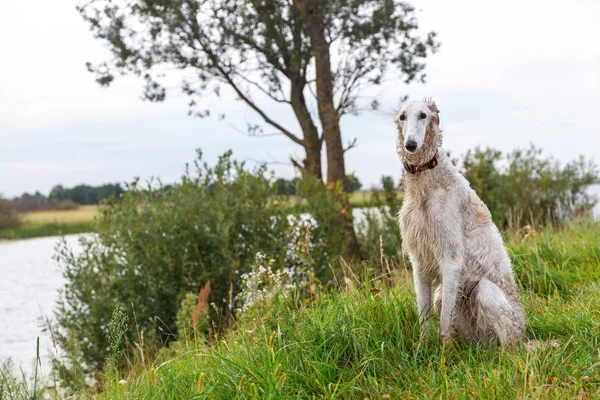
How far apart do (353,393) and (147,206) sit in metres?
6.45

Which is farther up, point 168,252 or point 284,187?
point 284,187

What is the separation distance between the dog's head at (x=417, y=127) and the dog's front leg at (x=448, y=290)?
2.58ft

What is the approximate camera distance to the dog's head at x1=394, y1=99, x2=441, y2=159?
12.5 feet

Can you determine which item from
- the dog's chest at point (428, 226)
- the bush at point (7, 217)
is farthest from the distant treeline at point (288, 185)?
the bush at point (7, 217)

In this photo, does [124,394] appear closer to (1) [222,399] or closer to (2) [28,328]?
(1) [222,399]

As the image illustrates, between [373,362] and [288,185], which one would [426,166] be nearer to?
[373,362]

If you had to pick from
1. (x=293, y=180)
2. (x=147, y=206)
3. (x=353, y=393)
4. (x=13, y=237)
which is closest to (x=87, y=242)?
(x=147, y=206)

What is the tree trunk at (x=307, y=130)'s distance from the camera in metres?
13.8

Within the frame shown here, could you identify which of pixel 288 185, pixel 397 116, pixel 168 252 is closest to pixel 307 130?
pixel 288 185

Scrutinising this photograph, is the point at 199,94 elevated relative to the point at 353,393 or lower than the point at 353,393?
elevated

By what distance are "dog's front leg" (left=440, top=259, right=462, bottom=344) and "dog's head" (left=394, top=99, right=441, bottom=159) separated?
787mm

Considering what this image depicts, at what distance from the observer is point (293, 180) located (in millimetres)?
10938

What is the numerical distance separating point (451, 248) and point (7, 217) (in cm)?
2816

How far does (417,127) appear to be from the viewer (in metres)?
3.88
